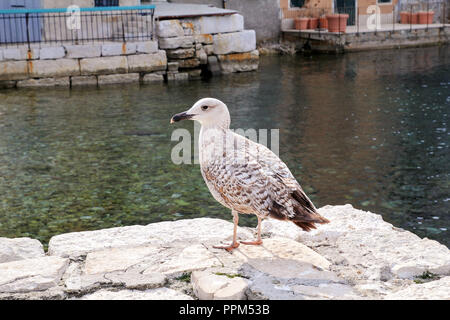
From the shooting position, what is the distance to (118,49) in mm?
17500

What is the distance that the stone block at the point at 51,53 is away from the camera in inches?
671

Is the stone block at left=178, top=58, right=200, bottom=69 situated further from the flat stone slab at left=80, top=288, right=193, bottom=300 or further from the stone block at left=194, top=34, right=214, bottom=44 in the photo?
the flat stone slab at left=80, top=288, right=193, bottom=300

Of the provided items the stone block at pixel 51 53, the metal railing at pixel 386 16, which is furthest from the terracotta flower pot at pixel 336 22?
the stone block at pixel 51 53

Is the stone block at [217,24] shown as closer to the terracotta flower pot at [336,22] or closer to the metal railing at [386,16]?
the terracotta flower pot at [336,22]

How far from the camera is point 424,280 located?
11.7 ft

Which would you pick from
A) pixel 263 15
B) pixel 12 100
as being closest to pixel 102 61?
pixel 12 100

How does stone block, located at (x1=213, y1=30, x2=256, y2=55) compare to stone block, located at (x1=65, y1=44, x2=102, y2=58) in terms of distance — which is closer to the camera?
stone block, located at (x1=65, y1=44, x2=102, y2=58)

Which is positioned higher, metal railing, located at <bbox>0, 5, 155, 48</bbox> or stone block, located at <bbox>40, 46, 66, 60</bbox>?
metal railing, located at <bbox>0, 5, 155, 48</bbox>

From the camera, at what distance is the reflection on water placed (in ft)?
24.4

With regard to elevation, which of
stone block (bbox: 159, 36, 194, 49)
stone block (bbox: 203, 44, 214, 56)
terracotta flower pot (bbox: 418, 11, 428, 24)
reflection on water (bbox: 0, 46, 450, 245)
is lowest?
reflection on water (bbox: 0, 46, 450, 245)

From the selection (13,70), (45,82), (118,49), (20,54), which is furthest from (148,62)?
(13,70)

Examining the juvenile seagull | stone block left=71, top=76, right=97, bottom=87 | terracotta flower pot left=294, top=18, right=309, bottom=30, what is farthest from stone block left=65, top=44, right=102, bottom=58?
the juvenile seagull

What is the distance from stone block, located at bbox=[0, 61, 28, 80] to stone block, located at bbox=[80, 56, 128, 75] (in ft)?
5.09

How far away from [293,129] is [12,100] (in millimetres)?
7419
